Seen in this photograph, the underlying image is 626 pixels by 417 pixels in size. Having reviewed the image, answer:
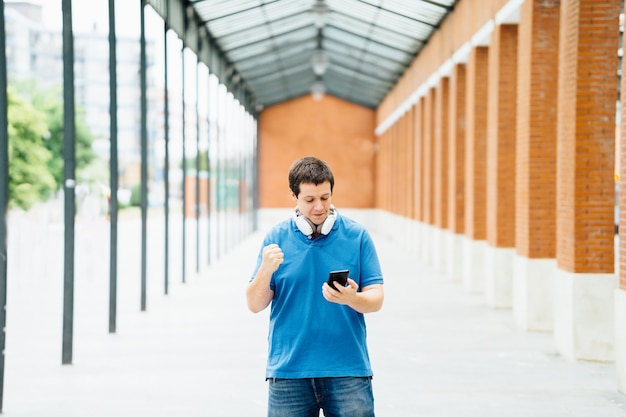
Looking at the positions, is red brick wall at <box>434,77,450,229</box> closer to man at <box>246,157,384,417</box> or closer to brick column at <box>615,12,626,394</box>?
brick column at <box>615,12,626,394</box>

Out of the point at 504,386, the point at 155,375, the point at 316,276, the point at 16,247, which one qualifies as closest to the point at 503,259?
the point at 504,386

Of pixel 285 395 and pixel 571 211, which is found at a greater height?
pixel 571 211

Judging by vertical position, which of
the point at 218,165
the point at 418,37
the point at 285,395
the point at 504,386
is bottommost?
the point at 504,386

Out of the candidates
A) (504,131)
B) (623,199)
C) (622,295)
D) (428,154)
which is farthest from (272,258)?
(428,154)

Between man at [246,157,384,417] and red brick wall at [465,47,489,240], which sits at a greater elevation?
red brick wall at [465,47,489,240]

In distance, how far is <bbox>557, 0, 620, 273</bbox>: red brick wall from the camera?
968cm

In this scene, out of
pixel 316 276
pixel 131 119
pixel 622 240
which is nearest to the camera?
pixel 316 276

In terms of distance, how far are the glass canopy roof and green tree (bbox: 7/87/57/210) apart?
5979 millimetres

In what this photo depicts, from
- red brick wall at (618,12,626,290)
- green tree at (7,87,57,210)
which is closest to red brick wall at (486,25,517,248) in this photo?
red brick wall at (618,12,626,290)

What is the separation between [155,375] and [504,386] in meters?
3.10

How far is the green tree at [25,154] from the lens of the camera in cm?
2723

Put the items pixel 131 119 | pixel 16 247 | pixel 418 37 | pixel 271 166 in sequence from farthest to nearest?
pixel 131 119, pixel 271 166, pixel 418 37, pixel 16 247

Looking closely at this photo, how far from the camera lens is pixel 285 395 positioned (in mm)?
3842

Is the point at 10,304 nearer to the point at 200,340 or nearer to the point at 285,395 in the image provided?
the point at 200,340
